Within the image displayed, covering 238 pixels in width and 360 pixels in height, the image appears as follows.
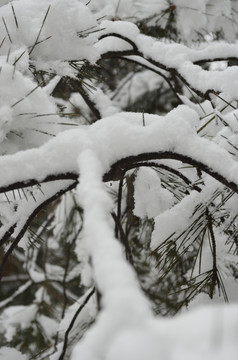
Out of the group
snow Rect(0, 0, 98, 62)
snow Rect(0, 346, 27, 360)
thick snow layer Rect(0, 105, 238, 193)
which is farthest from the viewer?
snow Rect(0, 346, 27, 360)

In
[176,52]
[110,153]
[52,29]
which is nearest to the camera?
[110,153]

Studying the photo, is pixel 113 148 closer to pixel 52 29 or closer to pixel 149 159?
pixel 149 159

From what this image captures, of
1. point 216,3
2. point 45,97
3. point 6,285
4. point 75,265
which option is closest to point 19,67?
point 45,97

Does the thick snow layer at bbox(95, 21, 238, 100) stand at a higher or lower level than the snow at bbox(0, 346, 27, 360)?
higher

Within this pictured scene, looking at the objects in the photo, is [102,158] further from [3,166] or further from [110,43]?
[110,43]

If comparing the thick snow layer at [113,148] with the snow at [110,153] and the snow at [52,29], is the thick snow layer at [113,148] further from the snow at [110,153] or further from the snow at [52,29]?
the snow at [52,29]

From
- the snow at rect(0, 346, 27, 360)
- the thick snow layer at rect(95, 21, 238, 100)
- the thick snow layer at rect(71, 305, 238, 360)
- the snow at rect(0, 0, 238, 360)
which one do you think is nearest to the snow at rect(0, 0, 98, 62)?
the snow at rect(0, 0, 238, 360)

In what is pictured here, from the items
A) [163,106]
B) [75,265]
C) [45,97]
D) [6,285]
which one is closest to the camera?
[45,97]

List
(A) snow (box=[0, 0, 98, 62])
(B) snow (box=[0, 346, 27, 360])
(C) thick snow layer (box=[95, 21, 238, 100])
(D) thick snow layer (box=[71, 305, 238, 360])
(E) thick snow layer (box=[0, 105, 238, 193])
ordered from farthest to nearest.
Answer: (B) snow (box=[0, 346, 27, 360]), (C) thick snow layer (box=[95, 21, 238, 100]), (A) snow (box=[0, 0, 98, 62]), (E) thick snow layer (box=[0, 105, 238, 193]), (D) thick snow layer (box=[71, 305, 238, 360])

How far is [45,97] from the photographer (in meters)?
0.72

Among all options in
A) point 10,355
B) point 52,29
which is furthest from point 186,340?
point 10,355

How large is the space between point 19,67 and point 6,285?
3034 millimetres

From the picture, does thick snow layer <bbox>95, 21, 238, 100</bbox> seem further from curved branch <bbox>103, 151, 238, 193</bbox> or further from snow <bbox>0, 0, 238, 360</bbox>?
curved branch <bbox>103, 151, 238, 193</bbox>

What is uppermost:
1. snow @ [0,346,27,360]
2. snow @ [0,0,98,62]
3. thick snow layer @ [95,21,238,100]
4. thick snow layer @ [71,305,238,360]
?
snow @ [0,0,98,62]
